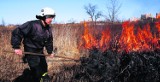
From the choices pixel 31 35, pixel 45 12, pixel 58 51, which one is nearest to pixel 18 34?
pixel 31 35

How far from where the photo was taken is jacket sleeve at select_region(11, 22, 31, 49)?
23.9 ft

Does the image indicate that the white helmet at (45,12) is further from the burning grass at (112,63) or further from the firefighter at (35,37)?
→ the burning grass at (112,63)

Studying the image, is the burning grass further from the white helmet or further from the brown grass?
the white helmet

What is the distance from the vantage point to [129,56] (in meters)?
8.30

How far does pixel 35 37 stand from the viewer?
753 centimetres

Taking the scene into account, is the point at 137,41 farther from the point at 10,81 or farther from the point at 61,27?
the point at 61,27

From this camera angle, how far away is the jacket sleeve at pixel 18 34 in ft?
23.9

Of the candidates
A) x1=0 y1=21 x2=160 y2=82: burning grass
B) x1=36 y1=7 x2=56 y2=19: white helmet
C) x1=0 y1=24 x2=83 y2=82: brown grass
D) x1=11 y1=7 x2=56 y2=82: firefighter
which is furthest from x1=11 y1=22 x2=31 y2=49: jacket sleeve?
x1=0 y1=24 x2=83 y2=82: brown grass

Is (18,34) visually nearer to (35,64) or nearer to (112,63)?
(35,64)

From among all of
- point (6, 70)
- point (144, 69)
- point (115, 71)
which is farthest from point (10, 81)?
point (144, 69)

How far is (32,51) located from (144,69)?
327 cm

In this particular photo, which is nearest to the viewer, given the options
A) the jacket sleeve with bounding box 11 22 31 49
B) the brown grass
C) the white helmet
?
the jacket sleeve with bounding box 11 22 31 49

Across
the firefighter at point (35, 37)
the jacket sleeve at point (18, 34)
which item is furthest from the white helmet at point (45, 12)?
the jacket sleeve at point (18, 34)

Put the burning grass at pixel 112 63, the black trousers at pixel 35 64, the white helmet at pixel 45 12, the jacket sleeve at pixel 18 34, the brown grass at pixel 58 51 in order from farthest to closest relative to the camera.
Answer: the brown grass at pixel 58 51 < the burning grass at pixel 112 63 < the black trousers at pixel 35 64 < the white helmet at pixel 45 12 < the jacket sleeve at pixel 18 34
